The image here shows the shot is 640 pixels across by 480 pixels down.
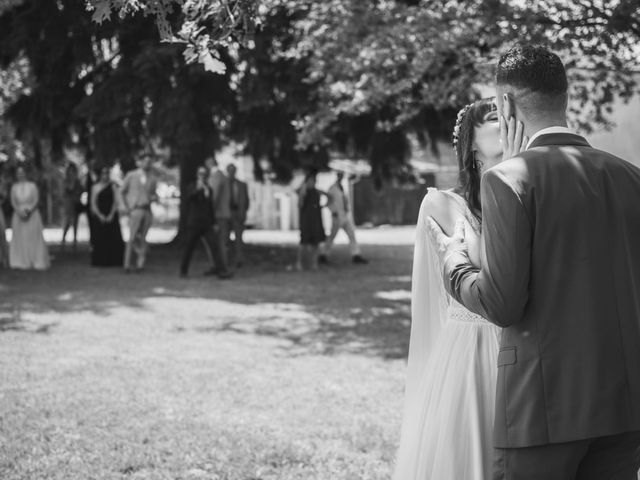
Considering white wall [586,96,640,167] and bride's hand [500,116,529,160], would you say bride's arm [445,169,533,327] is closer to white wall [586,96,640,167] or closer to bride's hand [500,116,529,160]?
bride's hand [500,116,529,160]

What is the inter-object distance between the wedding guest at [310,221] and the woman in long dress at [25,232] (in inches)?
218

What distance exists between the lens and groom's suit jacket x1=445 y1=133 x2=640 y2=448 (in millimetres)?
2232

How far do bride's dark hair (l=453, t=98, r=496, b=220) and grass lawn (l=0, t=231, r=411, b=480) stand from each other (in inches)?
95.2

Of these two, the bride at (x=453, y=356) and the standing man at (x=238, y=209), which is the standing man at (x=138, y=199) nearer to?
the standing man at (x=238, y=209)

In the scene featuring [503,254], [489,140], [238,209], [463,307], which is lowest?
[463,307]

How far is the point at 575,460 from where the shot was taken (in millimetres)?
2277

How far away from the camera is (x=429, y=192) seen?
10.6ft

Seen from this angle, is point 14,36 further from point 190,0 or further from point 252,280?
point 190,0

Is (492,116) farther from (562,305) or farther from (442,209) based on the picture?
(562,305)

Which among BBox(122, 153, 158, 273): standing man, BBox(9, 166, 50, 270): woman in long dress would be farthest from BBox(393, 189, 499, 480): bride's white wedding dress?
BBox(9, 166, 50, 270): woman in long dress

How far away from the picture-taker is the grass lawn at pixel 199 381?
5.18 meters

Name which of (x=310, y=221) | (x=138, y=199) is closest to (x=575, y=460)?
(x=138, y=199)

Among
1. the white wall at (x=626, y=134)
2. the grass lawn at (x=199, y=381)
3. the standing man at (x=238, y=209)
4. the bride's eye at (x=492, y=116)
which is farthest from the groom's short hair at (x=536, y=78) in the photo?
the standing man at (x=238, y=209)

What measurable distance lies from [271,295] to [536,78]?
1159 cm
